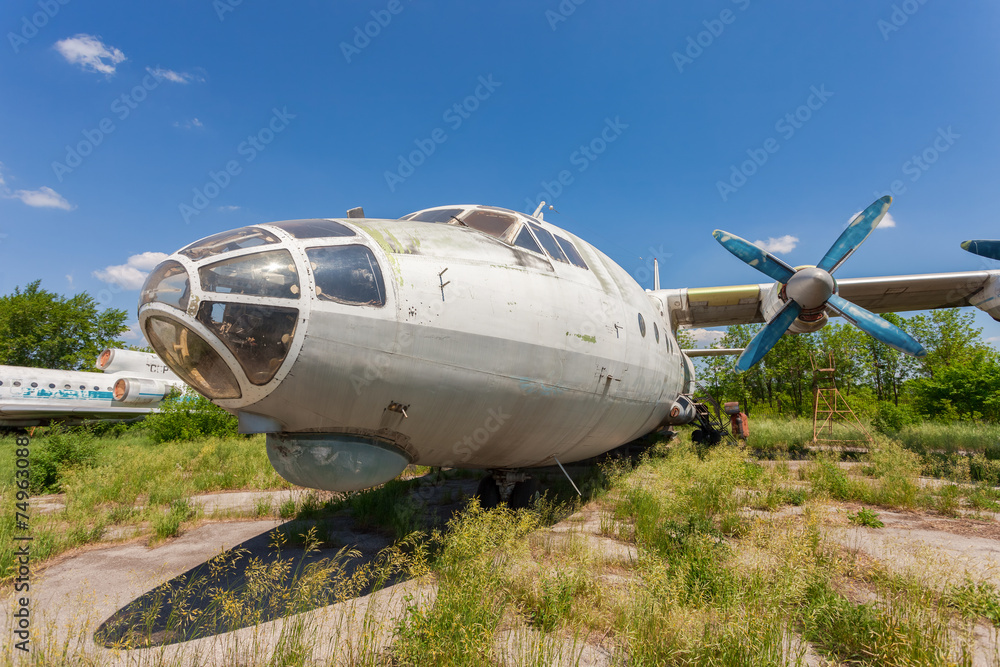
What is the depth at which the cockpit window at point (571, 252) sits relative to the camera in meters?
5.74

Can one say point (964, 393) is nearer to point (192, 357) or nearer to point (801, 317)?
point (801, 317)

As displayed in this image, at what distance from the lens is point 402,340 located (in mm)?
3764

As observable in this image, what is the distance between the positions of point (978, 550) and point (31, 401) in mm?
28727

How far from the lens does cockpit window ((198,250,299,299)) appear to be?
131 inches

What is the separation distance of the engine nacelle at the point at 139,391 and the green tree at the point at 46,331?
16286 millimetres

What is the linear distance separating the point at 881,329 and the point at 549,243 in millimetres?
7333

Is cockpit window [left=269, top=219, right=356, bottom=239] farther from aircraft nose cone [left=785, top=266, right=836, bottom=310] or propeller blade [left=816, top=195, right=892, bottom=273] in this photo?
propeller blade [left=816, top=195, right=892, bottom=273]

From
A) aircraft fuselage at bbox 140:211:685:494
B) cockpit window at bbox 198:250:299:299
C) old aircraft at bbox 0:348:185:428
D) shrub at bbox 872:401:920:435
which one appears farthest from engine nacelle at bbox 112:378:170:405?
shrub at bbox 872:401:920:435

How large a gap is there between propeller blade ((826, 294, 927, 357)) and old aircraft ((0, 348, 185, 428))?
25.2 meters

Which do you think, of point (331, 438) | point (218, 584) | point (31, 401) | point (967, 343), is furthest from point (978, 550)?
point (967, 343)

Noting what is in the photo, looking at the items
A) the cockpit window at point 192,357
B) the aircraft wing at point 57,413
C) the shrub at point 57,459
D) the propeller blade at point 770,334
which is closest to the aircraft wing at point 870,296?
the propeller blade at point 770,334

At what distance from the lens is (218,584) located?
14.5 ft

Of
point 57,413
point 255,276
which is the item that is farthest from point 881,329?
point 57,413

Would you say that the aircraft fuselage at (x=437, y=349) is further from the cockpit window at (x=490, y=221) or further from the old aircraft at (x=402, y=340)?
the cockpit window at (x=490, y=221)
